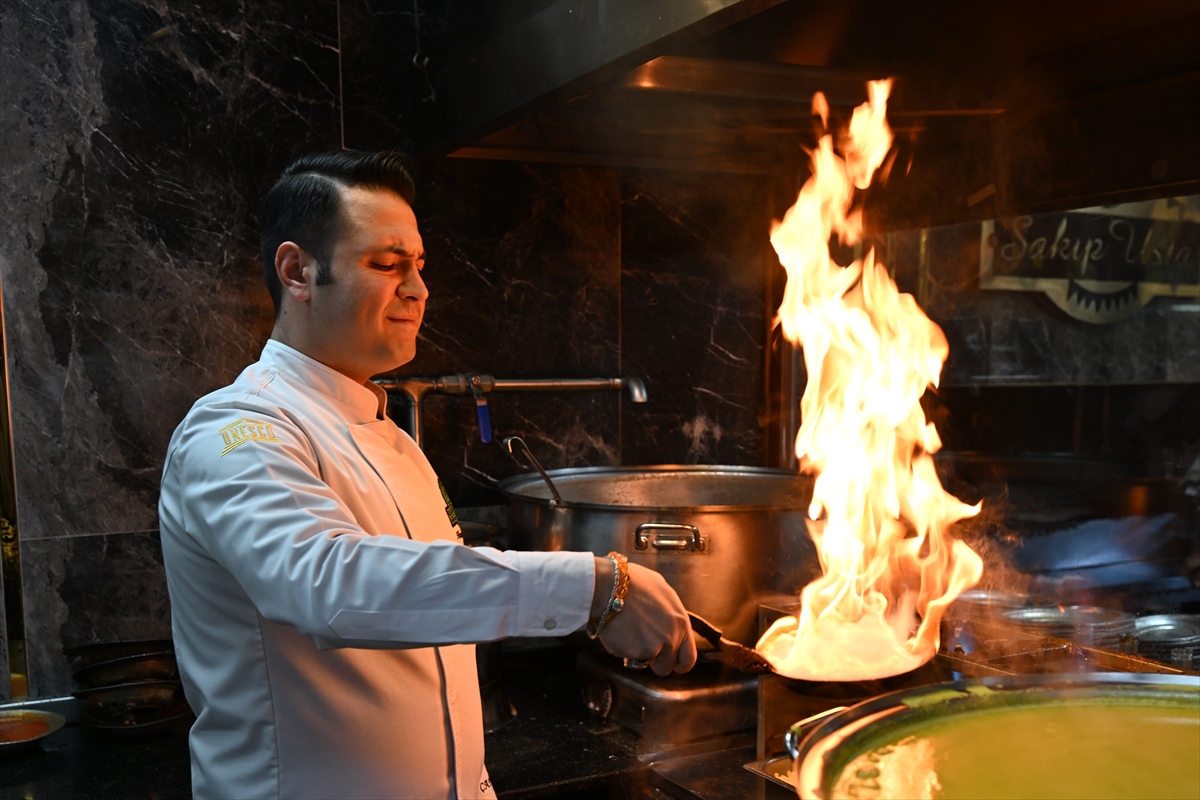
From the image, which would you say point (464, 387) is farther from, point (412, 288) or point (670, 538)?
point (412, 288)

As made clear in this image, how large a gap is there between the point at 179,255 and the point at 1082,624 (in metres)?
2.05

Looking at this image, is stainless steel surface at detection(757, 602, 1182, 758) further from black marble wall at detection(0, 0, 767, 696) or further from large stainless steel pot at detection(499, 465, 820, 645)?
black marble wall at detection(0, 0, 767, 696)

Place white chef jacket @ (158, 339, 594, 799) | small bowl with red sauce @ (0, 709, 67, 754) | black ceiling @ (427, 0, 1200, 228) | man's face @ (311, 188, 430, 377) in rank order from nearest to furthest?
white chef jacket @ (158, 339, 594, 799), man's face @ (311, 188, 430, 377), black ceiling @ (427, 0, 1200, 228), small bowl with red sauce @ (0, 709, 67, 754)

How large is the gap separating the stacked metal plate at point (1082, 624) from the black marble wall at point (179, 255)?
4.21ft

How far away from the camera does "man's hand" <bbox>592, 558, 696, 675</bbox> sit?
1.11 m

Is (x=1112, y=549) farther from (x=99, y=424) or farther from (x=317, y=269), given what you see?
(x=99, y=424)

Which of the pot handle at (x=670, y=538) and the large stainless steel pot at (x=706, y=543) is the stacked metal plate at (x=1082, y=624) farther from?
the pot handle at (x=670, y=538)

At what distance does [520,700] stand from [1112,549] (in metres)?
1.38

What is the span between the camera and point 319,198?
56.0 inches

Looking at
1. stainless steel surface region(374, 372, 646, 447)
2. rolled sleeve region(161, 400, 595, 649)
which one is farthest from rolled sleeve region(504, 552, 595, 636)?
stainless steel surface region(374, 372, 646, 447)

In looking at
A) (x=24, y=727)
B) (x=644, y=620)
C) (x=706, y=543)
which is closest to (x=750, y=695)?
(x=706, y=543)

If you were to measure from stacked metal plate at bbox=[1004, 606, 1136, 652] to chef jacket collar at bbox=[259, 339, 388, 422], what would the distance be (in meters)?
1.22

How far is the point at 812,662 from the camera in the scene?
1.56m

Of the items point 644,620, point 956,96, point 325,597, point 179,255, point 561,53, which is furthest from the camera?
point 179,255
